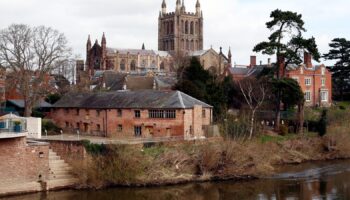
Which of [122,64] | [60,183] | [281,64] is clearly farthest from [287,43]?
[122,64]

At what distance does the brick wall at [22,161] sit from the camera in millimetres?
34969

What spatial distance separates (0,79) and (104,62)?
1979 inches

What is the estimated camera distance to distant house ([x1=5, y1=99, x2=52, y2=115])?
6725 centimetres

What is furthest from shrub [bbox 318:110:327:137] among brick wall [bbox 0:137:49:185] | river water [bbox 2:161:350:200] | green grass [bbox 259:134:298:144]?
brick wall [bbox 0:137:49:185]

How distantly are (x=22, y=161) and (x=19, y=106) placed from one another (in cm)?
3436

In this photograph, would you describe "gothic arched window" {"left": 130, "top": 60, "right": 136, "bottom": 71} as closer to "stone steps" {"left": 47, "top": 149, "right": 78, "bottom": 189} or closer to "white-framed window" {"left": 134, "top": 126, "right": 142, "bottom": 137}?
"white-framed window" {"left": 134, "top": 126, "right": 142, "bottom": 137}

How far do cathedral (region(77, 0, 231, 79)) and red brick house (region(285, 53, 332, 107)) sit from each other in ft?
77.7

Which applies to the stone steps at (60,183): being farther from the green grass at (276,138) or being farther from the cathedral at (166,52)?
the cathedral at (166,52)

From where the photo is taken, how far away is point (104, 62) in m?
119

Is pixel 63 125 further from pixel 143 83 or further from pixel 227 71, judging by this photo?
pixel 227 71

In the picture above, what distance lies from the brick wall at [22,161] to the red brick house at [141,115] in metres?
10.7

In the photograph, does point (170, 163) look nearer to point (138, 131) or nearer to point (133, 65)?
point (138, 131)

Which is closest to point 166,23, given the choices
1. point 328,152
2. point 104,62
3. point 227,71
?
point 104,62

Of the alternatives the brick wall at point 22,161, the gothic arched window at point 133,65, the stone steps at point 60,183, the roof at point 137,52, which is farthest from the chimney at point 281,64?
the roof at point 137,52
